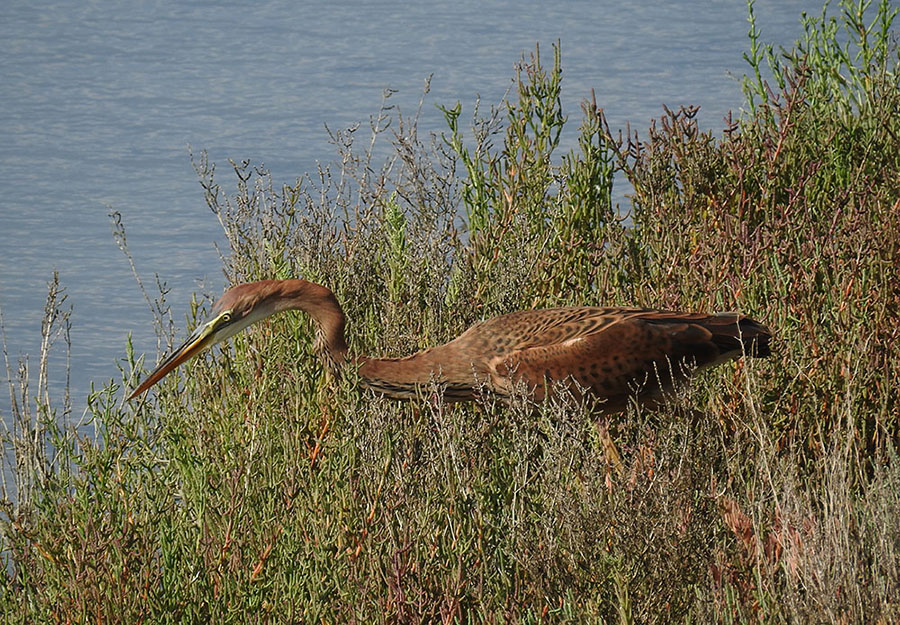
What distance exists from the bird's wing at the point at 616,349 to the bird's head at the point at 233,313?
718mm

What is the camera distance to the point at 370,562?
11.8ft

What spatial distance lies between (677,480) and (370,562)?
76 centimetres

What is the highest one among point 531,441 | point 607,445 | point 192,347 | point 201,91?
point 201,91

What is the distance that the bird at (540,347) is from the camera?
4711mm

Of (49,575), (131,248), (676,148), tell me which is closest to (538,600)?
(49,575)

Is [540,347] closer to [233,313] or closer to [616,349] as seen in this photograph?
[616,349]

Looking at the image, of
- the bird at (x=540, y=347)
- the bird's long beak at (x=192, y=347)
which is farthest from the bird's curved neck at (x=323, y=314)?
the bird's long beak at (x=192, y=347)

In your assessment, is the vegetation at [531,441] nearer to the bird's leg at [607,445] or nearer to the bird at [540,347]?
the bird's leg at [607,445]

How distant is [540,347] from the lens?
4.78m

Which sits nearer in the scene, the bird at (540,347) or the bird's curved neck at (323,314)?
the bird at (540,347)

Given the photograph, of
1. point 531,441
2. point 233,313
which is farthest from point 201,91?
point 531,441

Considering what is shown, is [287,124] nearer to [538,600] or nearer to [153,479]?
[153,479]

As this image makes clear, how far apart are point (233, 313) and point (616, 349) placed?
3.97ft

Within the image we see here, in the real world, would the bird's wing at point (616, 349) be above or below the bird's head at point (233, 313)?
below
